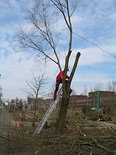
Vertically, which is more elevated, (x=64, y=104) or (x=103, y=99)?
(x=103, y=99)

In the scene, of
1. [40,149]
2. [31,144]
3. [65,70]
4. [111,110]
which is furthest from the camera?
[111,110]

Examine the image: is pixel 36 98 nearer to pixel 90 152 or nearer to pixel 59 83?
pixel 59 83

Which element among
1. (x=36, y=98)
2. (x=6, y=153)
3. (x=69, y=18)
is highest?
(x=69, y=18)

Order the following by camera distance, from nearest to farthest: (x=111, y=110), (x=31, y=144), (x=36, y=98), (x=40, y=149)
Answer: (x=40, y=149) → (x=31, y=144) → (x=36, y=98) → (x=111, y=110)

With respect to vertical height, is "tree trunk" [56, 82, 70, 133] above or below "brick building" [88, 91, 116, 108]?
below

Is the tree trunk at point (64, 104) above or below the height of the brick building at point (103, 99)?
below

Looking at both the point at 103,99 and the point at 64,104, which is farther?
the point at 103,99

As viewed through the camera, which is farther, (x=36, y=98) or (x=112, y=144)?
(x=36, y=98)

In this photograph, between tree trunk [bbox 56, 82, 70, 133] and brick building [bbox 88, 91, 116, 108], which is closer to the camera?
tree trunk [bbox 56, 82, 70, 133]

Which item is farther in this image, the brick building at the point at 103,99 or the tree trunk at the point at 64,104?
the brick building at the point at 103,99

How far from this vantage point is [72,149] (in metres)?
9.09

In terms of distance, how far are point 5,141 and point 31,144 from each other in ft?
3.85

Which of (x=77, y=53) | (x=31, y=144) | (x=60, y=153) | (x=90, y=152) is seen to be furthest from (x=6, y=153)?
(x=77, y=53)

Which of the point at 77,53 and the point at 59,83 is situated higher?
the point at 77,53
